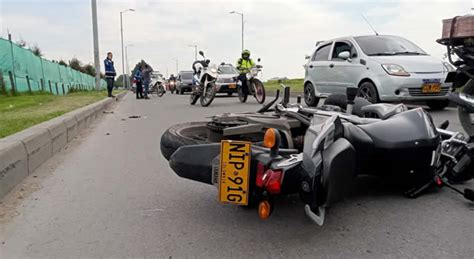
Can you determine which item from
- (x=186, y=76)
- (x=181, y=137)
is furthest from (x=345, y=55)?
(x=186, y=76)

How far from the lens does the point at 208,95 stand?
42.9ft

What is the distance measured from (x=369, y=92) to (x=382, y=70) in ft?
1.76

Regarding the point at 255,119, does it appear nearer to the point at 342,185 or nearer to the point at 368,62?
the point at 342,185

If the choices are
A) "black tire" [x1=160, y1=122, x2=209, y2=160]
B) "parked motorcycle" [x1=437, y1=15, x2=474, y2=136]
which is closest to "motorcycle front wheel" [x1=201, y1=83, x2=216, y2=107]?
"parked motorcycle" [x1=437, y1=15, x2=474, y2=136]

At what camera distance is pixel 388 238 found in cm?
258

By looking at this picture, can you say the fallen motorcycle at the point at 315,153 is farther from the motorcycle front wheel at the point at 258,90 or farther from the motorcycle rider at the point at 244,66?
the motorcycle rider at the point at 244,66

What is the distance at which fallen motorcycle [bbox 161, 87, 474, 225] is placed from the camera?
2318 millimetres

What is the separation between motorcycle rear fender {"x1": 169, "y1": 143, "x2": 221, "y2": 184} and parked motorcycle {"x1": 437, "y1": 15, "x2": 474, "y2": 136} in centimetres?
355

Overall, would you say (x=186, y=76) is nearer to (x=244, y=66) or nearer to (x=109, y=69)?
(x=109, y=69)

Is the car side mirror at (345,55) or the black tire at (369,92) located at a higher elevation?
the car side mirror at (345,55)

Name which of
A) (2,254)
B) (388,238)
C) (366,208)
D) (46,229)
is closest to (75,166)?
(46,229)

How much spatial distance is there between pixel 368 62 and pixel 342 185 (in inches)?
271

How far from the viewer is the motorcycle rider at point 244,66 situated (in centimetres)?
1380

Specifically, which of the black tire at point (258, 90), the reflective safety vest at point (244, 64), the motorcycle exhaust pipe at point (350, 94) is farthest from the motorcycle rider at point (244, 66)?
the motorcycle exhaust pipe at point (350, 94)
